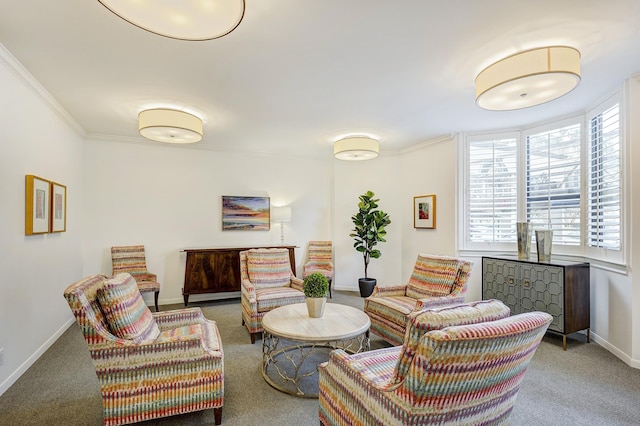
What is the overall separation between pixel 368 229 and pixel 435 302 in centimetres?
270

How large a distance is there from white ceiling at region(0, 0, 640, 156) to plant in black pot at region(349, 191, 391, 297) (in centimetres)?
191

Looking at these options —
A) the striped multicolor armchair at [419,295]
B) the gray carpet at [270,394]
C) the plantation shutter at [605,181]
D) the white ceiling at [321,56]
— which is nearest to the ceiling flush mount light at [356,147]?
the white ceiling at [321,56]

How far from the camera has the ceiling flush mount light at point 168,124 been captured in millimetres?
3582

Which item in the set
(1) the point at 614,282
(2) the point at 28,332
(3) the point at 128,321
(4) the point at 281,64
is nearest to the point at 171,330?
(3) the point at 128,321

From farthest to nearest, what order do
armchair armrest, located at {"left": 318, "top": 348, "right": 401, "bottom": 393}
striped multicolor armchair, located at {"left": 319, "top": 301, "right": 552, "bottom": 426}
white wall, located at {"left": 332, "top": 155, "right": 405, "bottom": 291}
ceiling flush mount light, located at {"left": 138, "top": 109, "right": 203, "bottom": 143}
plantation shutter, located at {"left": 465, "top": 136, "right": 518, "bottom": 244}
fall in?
white wall, located at {"left": 332, "top": 155, "right": 405, "bottom": 291}, plantation shutter, located at {"left": 465, "top": 136, "right": 518, "bottom": 244}, ceiling flush mount light, located at {"left": 138, "top": 109, "right": 203, "bottom": 143}, armchair armrest, located at {"left": 318, "top": 348, "right": 401, "bottom": 393}, striped multicolor armchair, located at {"left": 319, "top": 301, "right": 552, "bottom": 426}

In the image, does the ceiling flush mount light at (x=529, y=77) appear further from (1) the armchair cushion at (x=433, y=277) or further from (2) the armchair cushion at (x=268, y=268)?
(2) the armchair cushion at (x=268, y=268)

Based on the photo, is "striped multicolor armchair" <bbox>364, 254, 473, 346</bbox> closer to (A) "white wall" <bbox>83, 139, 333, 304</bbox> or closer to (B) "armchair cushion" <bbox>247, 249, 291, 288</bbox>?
(B) "armchair cushion" <bbox>247, 249, 291, 288</bbox>

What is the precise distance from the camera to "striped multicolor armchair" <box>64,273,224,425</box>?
188 cm

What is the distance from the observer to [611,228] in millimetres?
3318

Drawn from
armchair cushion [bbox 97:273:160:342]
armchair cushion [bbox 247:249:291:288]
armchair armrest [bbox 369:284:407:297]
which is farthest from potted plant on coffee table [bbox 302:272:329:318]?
armchair cushion [bbox 247:249:291:288]

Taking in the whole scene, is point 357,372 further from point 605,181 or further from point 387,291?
point 605,181

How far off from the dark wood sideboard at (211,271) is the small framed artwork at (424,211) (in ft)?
10.1

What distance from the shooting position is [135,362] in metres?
1.94

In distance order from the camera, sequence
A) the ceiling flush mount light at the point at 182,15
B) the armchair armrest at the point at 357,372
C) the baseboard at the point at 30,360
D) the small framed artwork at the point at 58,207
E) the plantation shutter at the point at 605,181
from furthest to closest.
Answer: the small framed artwork at the point at 58,207 → the plantation shutter at the point at 605,181 → the baseboard at the point at 30,360 → the ceiling flush mount light at the point at 182,15 → the armchair armrest at the point at 357,372
